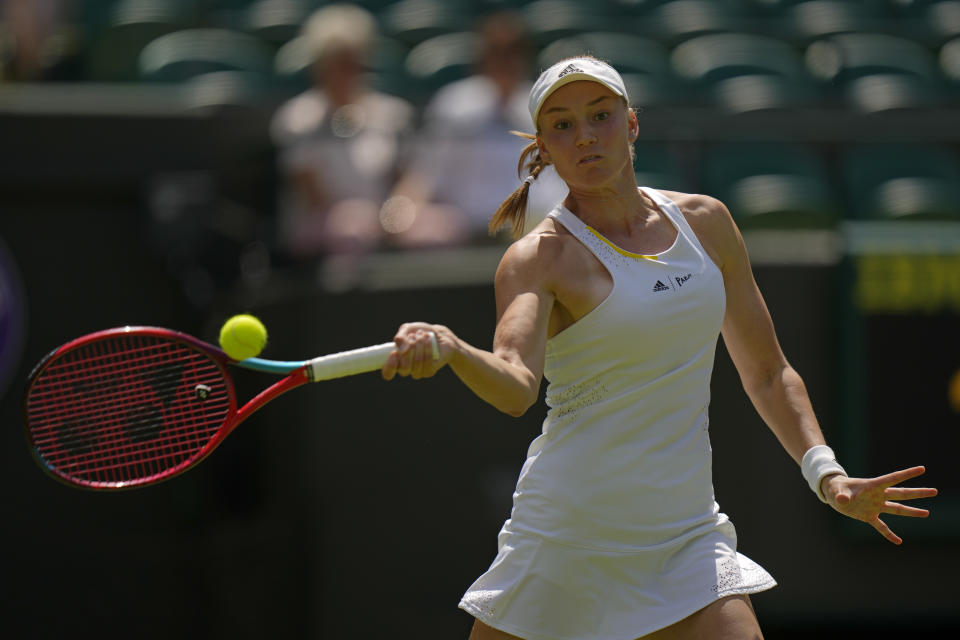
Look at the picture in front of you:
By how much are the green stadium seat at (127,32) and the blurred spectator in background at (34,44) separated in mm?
125

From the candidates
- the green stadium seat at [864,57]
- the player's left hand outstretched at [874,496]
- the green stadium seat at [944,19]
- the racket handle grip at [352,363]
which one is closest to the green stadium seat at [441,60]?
the green stadium seat at [864,57]

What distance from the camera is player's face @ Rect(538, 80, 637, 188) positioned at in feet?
9.18

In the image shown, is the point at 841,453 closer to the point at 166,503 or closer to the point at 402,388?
the point at 402,388

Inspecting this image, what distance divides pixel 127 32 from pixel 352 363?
15.8 ft

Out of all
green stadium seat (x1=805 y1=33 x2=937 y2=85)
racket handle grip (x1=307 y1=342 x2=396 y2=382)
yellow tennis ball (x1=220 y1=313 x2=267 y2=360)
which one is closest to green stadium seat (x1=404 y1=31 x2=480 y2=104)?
green stadium seat (x1=805 y1=33 x2=937 y2=85)

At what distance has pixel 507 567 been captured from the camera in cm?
290

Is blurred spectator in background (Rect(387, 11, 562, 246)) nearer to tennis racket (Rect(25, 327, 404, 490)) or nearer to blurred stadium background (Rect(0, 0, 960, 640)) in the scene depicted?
blurred stadium background (Rect(0, 0, 960, 640))

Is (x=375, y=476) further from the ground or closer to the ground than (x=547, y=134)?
closer to the ground

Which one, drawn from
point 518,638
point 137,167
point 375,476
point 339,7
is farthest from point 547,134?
point 339,7

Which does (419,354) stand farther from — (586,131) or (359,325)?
(359,325)

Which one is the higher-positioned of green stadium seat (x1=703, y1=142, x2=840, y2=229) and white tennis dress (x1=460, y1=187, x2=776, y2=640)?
green stadium seat (x1=703, y1=142, x2=840, y2=229)

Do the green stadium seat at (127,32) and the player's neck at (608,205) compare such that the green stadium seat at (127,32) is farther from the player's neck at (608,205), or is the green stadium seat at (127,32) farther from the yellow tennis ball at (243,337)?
the player's neck at (608,205)

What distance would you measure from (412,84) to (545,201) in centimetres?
184

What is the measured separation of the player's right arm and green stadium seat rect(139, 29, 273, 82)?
14.3 ft
